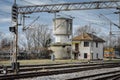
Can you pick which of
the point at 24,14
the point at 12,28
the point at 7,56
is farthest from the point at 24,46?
the point at 12,28

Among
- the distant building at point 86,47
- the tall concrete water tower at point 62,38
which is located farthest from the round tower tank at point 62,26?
the distant building at point 86,47

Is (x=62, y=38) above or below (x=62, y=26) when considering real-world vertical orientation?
below

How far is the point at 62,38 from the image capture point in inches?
3979

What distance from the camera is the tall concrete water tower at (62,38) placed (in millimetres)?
98562

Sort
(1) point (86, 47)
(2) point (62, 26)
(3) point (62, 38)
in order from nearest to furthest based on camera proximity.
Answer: (1) point (86, 47) < (3) point (62, 38) < (2) point (62, 26)

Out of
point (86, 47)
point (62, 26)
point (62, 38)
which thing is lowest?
point (86, 47)

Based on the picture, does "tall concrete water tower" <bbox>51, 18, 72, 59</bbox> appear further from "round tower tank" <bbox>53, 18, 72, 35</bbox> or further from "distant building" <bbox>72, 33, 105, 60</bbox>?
"distant building" <bbox>72, 33, 105, 60</bbox>

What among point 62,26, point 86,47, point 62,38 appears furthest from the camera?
point 62,26

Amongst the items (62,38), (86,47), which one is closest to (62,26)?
(62,38)

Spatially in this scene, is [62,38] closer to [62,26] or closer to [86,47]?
[62,26]

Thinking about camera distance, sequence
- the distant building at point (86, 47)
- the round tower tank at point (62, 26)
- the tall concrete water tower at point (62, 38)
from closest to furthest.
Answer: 1. the tall concrete water tower at point (62, 38)
2. the distant building at point (86, 47)
3. the round tower tank at point (62, 26)

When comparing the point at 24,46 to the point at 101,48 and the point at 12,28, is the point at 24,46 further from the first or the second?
the point at 12,28

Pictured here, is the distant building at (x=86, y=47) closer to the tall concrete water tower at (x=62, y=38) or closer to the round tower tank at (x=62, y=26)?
the tall concrete water tower at (x=62, y=38)

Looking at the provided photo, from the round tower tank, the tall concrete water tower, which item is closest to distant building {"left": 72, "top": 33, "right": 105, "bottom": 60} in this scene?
the tall concrete water tower
